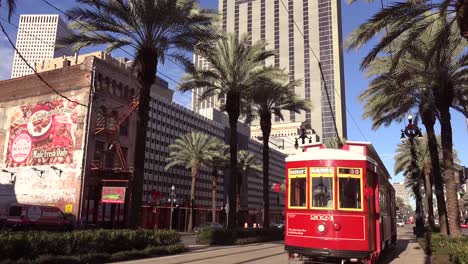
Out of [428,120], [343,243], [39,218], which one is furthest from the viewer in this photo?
[39,218]

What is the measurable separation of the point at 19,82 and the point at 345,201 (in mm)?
43960

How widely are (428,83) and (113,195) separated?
1112 inches

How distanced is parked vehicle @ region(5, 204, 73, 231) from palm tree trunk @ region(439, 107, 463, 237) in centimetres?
2486

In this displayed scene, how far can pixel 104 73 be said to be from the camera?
4319 cm

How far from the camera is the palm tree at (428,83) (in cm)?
1841

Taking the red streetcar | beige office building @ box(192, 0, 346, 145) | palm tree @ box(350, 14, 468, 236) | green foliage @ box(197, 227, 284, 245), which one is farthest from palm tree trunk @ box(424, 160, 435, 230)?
beige office building @ box(192, 0, 346, 145)

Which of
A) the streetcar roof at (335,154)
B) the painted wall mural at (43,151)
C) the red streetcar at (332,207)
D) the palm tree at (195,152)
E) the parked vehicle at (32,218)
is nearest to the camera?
the red streetcar at (332,207)

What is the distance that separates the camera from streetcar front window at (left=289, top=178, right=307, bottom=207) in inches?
485

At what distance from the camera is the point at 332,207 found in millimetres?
11820

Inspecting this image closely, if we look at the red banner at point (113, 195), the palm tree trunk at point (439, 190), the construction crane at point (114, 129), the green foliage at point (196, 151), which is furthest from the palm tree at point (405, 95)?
the green foliage at point (196, 151)

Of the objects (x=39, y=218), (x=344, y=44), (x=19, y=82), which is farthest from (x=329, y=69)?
(x=344, y=44)

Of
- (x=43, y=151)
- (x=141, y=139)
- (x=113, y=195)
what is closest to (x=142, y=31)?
(x=141, y=139)

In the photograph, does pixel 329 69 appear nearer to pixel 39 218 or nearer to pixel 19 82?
pixel 19 82

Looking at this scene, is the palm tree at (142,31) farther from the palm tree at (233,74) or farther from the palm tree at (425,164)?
the palm tree at (425,164)
